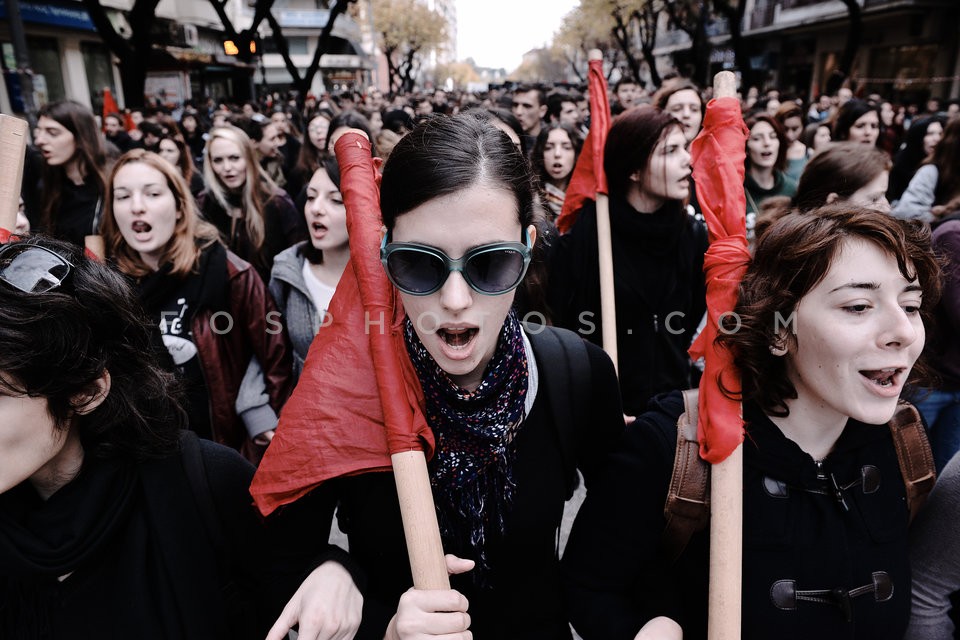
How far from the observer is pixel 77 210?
4156 mm

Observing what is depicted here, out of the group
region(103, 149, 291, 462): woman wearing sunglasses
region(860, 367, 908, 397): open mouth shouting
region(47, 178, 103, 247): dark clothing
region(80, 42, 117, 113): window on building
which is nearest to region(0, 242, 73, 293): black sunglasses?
region(103, 149, 291, 462): woman wearing sunglasses

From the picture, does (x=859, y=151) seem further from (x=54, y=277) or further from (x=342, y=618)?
(x=54, y=277)

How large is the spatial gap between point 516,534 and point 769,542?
56cm

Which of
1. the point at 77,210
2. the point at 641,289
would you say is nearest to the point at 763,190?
the point at 641,289

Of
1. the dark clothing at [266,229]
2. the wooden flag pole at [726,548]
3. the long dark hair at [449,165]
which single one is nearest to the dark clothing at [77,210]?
the dark clothing at [266,229]

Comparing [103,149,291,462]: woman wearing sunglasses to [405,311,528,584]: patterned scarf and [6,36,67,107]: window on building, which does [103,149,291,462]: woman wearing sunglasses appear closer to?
[405,311,528,584]: patterned scarf

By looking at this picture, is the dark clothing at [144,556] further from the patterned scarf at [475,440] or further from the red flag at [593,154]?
the red flag at [593,154]

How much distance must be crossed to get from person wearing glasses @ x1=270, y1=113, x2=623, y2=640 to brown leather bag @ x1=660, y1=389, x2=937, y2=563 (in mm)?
250

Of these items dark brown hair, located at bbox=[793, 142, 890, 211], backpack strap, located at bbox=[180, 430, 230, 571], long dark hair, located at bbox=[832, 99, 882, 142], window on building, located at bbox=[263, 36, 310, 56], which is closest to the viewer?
backpack strap, located at bbox=[180, 430, 230, 571]

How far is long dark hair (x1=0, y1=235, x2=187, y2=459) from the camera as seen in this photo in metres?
1.22

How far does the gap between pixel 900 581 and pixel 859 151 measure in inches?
78.4

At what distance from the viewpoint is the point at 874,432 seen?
152 centimetres

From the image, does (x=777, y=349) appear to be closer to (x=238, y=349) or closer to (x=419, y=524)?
(x=419, y=524)

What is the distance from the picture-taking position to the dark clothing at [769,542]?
1438mm
